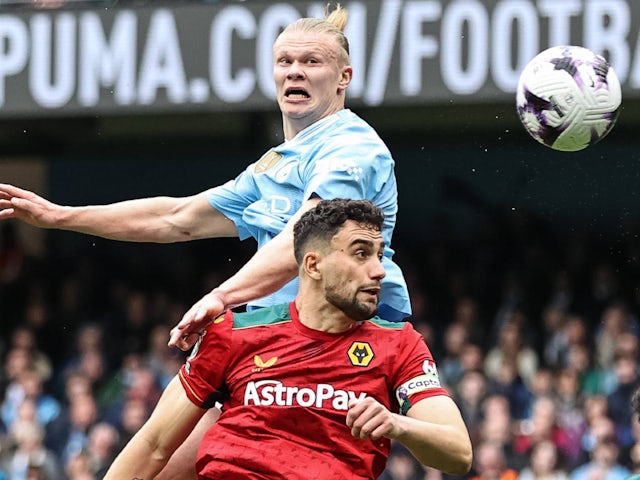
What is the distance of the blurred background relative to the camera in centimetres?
1205

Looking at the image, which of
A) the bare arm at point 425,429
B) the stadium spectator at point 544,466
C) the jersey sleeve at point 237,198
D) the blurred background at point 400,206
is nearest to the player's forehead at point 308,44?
the jersey sleeve at point 237,198

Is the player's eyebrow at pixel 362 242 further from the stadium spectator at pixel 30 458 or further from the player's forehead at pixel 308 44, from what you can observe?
the stadium spectator at pixel 30 458

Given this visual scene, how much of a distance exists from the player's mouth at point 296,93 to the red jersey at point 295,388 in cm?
90

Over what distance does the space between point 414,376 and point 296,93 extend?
50.2 inches

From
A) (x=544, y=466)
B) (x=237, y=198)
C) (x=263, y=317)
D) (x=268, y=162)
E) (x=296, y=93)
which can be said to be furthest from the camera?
(x=544, y=466)

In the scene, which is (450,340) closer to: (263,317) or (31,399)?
(31,399)

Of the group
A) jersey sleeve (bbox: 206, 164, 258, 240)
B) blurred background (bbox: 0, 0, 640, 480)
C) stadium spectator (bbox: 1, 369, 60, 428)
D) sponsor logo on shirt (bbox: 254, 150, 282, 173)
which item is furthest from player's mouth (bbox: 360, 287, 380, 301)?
stadium spectator (bbox: 1, 369, 60, 428)

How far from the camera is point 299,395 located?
17.3 feet

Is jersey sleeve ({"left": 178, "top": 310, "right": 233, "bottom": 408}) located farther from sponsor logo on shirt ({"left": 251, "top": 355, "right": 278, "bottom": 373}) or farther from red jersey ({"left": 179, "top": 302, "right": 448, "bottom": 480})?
sponsor logo on shirt ({"left": 251, "top": 355, "right": 278, "bottom": 373})

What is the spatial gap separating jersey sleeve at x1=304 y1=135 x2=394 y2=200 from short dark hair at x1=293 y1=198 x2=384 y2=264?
0.27 m

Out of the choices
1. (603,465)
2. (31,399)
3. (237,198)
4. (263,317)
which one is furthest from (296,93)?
(31,399)

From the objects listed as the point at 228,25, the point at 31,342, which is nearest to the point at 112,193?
the point at 31,342

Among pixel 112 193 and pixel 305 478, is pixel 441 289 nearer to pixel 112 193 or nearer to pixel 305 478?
pixel 112 193

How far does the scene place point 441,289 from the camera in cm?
1427
